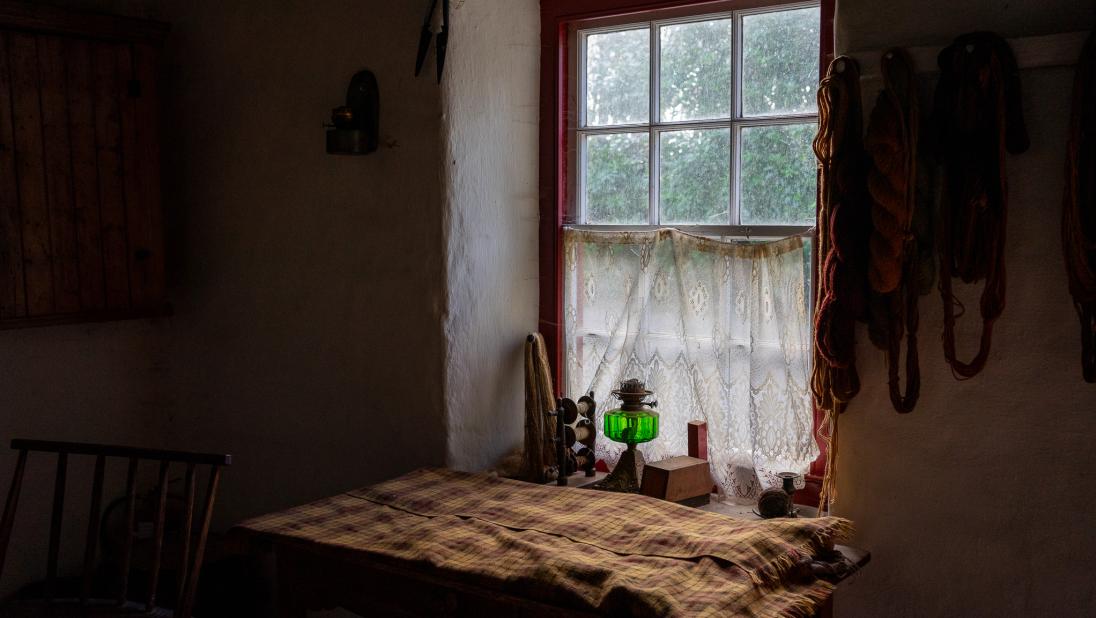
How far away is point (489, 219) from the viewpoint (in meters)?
2.86

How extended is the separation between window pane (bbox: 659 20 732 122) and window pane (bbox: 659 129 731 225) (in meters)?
0.06

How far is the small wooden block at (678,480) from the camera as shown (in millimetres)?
2480

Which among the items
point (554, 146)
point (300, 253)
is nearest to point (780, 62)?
point (554, 146)

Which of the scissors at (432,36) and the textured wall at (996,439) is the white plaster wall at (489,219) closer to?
the scissors at (432,36)

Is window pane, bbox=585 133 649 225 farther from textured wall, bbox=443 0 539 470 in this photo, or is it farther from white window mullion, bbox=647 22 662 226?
textured wall, bbox=443 0 539 470

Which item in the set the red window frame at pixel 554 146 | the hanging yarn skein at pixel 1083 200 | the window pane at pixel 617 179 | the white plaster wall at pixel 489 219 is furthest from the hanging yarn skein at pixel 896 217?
the white plaster wall at pixel 489 219

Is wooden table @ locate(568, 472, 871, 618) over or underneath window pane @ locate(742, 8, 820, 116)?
underneath

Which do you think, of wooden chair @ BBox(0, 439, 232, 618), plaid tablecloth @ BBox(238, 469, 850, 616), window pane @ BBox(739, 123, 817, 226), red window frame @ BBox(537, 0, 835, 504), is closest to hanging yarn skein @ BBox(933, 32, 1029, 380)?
window pane @ BBox(739, 123, 817, 226)

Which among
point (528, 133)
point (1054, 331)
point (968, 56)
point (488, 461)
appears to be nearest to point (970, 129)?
point (968, 56)

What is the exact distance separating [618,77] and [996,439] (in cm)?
148

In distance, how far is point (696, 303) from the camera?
2717 mm

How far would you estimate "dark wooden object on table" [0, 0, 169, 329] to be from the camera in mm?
2887

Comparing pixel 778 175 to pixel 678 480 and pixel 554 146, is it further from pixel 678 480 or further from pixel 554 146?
pixel 678 480

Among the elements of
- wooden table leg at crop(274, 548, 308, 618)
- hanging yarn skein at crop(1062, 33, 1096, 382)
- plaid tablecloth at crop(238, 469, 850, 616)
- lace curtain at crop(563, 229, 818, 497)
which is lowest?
wooden table leg at crop(274, 548, 308, 618)
